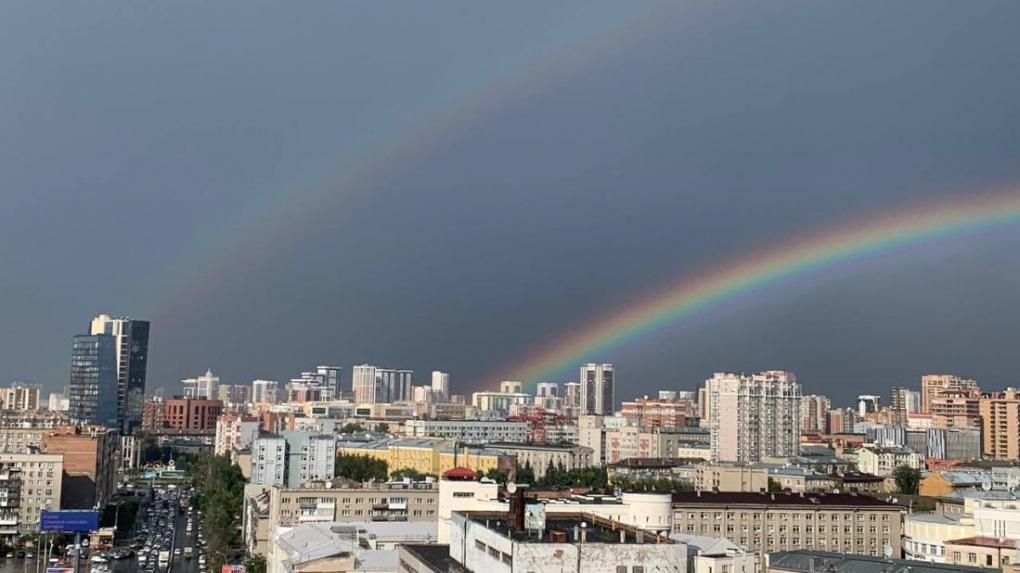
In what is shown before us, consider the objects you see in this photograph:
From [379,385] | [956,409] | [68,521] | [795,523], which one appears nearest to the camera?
[795,523]

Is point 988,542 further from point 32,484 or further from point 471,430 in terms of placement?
point 471,430

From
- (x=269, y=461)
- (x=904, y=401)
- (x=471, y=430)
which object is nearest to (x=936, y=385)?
(x=904, y=401)

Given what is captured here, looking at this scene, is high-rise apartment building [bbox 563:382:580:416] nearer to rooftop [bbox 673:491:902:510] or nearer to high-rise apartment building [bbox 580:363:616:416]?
high-rise apartment building [bbox 580:363:616:416]

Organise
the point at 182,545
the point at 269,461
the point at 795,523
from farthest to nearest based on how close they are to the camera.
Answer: the point at 269,461
the point at 182,545
the point at 795,523

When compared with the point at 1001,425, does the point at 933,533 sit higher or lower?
lower

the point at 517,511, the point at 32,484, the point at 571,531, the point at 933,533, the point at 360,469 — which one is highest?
the point at 517,511

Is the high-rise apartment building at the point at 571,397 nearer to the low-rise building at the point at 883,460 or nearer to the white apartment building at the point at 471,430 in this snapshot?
the white apartment building at the point at 471,430

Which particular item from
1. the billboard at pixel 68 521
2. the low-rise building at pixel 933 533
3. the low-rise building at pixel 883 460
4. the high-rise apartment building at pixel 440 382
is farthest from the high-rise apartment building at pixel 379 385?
the low-rise building at pixel 933 533

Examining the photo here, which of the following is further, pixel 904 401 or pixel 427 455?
pixel 904 401
